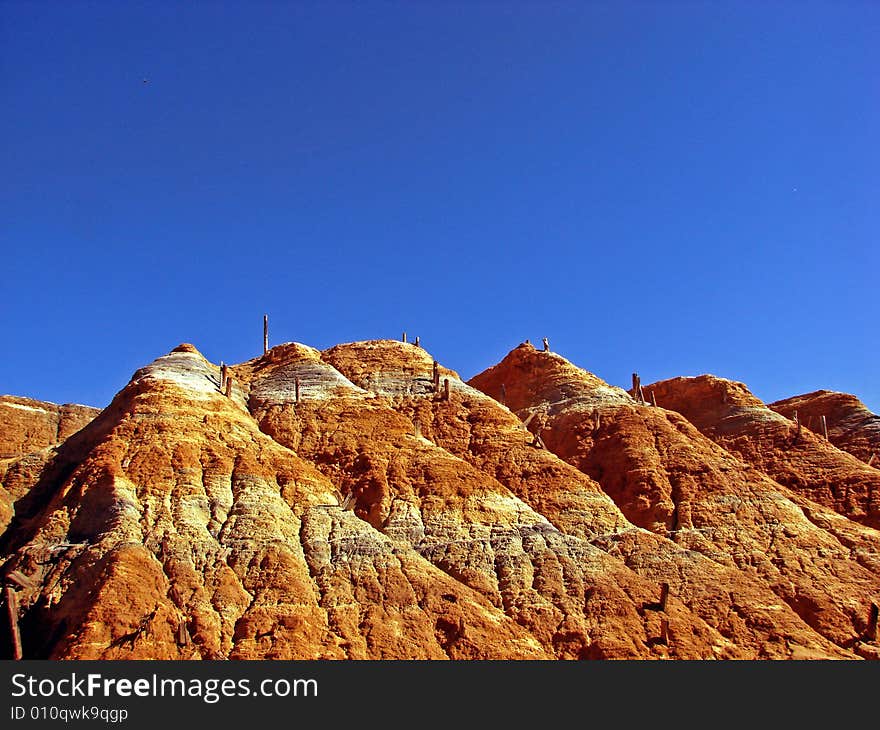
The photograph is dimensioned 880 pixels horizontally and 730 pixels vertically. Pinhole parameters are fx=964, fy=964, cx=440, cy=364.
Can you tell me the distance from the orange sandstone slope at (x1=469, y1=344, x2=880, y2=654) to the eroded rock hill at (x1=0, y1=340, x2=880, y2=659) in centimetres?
16

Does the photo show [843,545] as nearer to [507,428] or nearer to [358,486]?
[507,428]

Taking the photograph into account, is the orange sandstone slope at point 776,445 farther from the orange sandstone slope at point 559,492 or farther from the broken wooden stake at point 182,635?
the broken wooden stake at point 182,635

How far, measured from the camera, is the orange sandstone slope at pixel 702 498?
5094 cm

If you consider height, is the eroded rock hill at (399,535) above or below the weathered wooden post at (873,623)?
above

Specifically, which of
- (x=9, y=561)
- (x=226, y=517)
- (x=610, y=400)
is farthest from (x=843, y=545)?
(x=9, y=561)

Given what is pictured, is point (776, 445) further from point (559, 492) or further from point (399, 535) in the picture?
point (399, 535)

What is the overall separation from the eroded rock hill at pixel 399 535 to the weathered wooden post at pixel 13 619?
979mm

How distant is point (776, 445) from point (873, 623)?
75.7 feet

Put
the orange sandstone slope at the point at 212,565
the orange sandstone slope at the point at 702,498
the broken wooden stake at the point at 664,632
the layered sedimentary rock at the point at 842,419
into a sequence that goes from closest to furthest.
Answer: the orange sandstone slope at the point at 212,565 → the broken wooden stake at the point at 664,632 → the orange sandstone slope at the point at 702,498 → the layered sedimentary rock at the point at 842,419

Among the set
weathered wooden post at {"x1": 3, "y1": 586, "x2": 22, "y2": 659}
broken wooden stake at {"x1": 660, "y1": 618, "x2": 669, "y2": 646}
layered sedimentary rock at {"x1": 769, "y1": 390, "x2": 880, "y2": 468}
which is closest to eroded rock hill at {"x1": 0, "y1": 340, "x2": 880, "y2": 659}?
broken wooden stake at {"x1": 660, "y1": 618, "x2": 669, "y2": 646}

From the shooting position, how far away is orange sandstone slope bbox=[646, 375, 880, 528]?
208 ft
